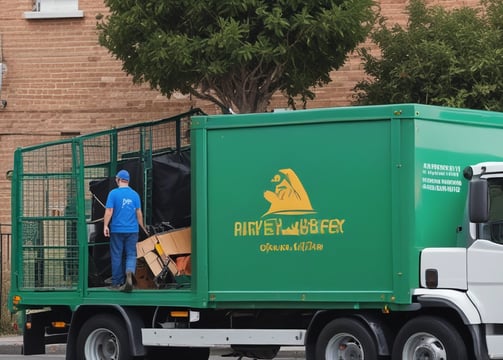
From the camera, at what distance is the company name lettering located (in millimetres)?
12688

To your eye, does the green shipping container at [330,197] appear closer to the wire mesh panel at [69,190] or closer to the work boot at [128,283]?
the work boot at [128,283]

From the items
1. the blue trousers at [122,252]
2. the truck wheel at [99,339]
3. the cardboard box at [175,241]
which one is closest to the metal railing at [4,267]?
the truck wheel at [99,339]

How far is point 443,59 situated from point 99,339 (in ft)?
24.3

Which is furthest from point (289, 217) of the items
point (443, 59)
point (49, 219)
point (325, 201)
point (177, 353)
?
point (443, 59)

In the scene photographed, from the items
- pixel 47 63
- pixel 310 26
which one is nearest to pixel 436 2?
pixel 310 26

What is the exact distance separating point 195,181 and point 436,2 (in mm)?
9482

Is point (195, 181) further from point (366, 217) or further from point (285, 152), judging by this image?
point (366, 217)

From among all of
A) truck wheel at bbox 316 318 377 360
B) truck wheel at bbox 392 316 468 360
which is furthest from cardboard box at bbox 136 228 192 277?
truck wheel at bbox 392 316 468 360

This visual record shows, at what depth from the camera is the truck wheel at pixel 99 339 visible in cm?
1427

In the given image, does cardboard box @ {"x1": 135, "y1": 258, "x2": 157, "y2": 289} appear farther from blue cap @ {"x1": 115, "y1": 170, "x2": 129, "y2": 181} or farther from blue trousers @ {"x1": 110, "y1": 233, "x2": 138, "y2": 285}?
blue cap @ {"x1": 115, "y1": 170, "x2": 129, "y2": 181}

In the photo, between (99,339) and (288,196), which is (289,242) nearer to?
(288,196)

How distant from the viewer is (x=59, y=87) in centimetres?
2377

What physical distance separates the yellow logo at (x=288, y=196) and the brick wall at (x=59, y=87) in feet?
33.8

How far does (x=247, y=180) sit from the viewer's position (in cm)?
1327
